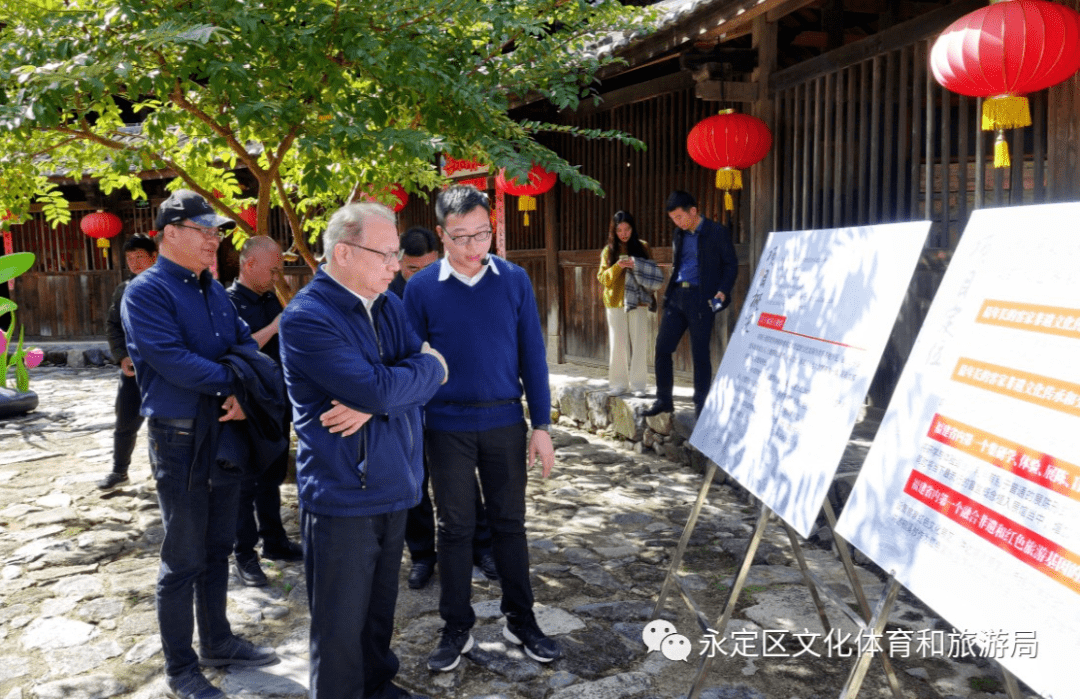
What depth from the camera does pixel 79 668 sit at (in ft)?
12.2

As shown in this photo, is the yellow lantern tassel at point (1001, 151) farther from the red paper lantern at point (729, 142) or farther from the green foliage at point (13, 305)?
the green foliage at point (13, 305)

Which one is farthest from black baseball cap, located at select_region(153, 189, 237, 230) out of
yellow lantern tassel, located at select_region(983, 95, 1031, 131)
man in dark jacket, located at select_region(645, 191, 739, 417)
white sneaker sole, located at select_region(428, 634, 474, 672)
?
man in dark jacket, located at select_region(645, 191, 739, 417)

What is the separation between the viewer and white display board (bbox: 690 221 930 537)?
276cm

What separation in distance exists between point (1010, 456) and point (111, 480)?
6.78 m

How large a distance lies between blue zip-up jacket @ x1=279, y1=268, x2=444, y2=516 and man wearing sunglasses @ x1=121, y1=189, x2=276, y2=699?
2.49 feet

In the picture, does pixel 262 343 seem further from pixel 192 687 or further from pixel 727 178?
pixel 727 178

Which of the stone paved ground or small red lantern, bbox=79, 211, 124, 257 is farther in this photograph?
small red lantern, bbox=79, 211, 124, 257

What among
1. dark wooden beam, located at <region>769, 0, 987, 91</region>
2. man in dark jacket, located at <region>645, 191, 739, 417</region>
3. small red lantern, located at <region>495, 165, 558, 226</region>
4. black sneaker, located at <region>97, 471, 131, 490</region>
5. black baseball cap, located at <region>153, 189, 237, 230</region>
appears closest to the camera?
black baseball cap, located at <region>153, 189, 237, 230</region>

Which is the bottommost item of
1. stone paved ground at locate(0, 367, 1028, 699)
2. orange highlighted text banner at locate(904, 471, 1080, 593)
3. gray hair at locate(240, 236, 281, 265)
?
stone paved ground at locate(0, 367, 1028, 699)

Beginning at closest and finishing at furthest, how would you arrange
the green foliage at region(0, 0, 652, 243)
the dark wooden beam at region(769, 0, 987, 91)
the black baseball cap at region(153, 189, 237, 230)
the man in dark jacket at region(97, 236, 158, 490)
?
the black baseball cap at region(153, 189, 237, 230)
the green foliage at region(0, 0, 652, 243)
the dark wooden beam at region(769, 0, 987, 91)
the man in dark jacket at region(97, 236, 158, 490)

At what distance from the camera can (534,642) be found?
3.64 m

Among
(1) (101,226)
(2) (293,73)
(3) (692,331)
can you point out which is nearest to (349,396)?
(2) (293,73)

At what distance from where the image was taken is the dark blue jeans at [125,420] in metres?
6.49

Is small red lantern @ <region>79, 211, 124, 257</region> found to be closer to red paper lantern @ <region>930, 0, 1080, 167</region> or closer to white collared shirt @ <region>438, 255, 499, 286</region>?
white collared shirt @ <region>438, 255, 499, 286</region>
